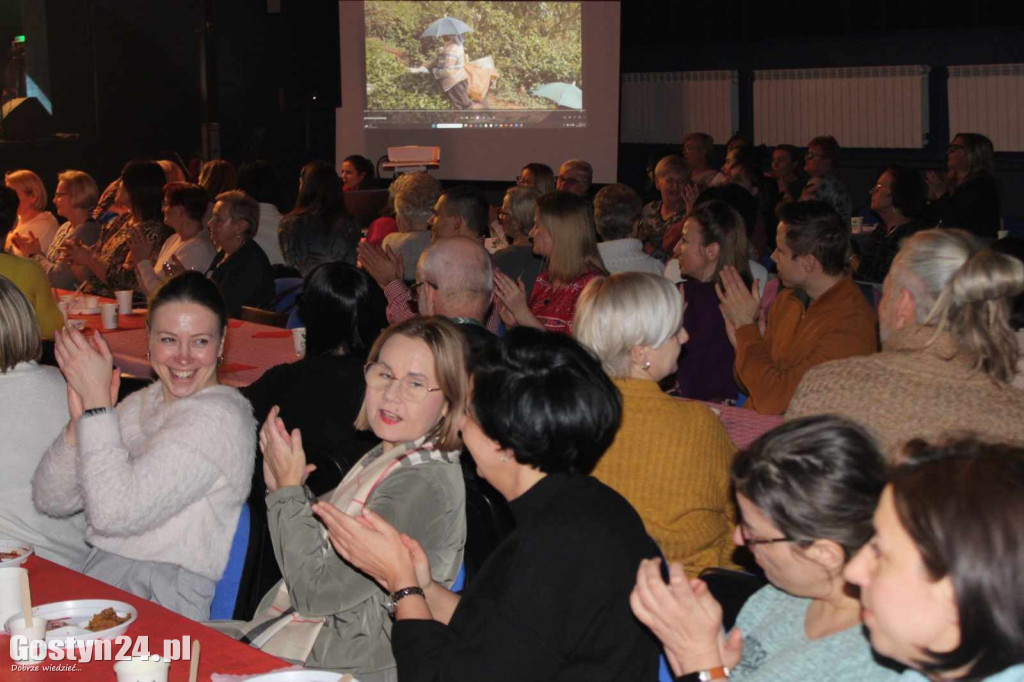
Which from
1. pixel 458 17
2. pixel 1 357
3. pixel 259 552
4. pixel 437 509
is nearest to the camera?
pixel 437 509

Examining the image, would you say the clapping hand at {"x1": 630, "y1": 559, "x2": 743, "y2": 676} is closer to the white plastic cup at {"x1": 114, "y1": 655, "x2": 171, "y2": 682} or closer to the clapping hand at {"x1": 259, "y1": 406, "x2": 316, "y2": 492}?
the white plastic cup at {"x1": 114, "y1": 655, "x2": 171, "y2": 682}

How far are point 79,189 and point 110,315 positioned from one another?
261cm

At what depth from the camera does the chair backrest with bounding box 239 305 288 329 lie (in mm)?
5770

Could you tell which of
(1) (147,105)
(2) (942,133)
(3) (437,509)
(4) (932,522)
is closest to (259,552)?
(3) (437,509)

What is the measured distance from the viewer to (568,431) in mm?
2086

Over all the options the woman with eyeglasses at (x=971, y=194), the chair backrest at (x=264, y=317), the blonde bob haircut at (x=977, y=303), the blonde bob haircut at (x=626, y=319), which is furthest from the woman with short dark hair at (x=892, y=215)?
the blonde bob haircut at (x=626, y=319)

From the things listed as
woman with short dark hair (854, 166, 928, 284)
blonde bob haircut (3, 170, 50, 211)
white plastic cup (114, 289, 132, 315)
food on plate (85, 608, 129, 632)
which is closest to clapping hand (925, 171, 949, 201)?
woman with short dark hair (854, 166, 928, 284)

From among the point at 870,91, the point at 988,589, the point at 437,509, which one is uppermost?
the point at 870,91

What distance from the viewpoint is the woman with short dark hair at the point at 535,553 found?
6.24 ft

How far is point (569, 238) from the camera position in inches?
207

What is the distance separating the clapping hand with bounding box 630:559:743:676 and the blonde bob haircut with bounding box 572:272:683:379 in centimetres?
119

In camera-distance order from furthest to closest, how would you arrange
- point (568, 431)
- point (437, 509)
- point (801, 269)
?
point (801, 269) < point (437, 509) < point (568, 431)

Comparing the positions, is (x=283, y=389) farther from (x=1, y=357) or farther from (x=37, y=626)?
(x=37, y=626)

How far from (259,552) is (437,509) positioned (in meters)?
0.59
